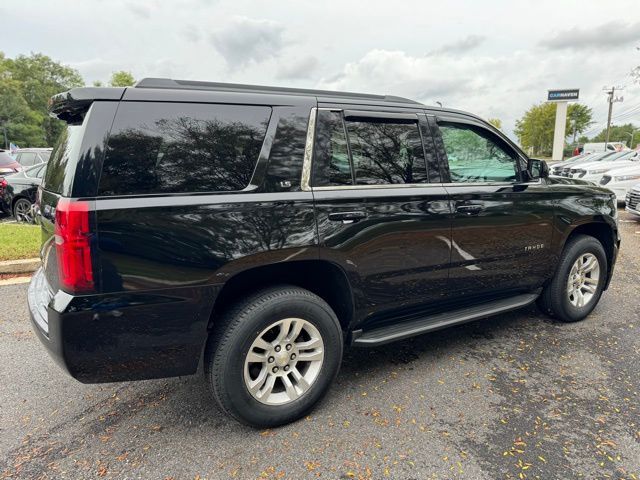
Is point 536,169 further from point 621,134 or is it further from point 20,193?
point 621,134

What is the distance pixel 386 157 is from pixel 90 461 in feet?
8.10

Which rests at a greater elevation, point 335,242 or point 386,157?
point 386,157

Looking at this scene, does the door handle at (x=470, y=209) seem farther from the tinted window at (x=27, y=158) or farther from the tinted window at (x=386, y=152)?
the tinted window at (x=27, y=158)

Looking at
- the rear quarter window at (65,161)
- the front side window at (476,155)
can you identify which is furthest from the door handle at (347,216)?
the rear quarter window at (65,161)

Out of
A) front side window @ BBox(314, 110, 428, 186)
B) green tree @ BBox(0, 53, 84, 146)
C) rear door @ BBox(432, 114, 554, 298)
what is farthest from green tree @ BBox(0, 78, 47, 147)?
rear door @ BBox(432, 114, 554, 298)

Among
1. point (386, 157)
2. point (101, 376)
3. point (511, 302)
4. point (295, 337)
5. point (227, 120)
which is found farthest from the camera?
point (511, 302)

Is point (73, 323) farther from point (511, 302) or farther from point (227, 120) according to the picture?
point (511, 302)

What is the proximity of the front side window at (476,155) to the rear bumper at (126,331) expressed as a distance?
80.5 inches

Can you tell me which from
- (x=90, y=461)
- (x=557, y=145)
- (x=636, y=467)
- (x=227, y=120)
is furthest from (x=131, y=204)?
(x=557, y=145)

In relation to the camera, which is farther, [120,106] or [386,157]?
[386,157]

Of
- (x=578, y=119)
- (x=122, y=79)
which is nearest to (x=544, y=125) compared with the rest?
(x=578, y=119)

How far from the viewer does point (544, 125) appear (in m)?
73.5

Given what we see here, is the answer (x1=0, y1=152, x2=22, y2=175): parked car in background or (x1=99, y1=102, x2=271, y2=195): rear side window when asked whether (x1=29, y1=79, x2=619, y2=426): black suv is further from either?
(x1=0, y1=152, x2=22, y2=175): parked car in background

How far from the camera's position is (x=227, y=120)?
92.0 inches
